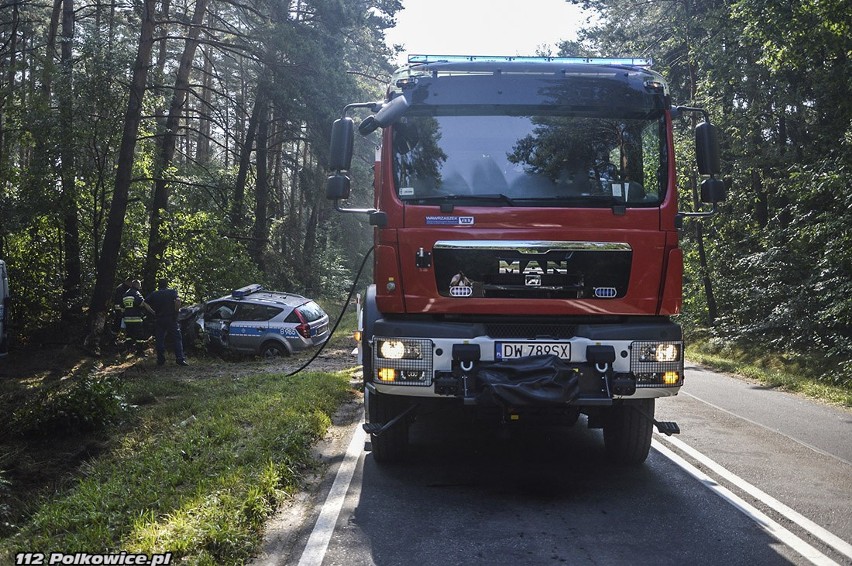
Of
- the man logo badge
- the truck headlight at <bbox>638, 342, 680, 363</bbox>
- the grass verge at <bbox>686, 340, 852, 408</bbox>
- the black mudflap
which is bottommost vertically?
the grass verge at <bbox>686, 340, 852, 408</bbox>

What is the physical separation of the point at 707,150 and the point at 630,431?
99.9 inches

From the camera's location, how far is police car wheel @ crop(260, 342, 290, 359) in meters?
19.7

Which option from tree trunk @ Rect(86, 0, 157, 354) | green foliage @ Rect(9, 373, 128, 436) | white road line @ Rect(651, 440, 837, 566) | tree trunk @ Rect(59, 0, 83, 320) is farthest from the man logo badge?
tree trunk @ Rect(59, 0, 83, 320)

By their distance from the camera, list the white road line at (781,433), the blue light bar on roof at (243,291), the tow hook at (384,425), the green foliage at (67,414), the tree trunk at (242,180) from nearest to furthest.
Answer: the tow hook at (384,425) < the white road line at (781,433) < the green foliage at (67,414) < the blue light bar on roof at (243,291) < the tree trunk at (242,180)

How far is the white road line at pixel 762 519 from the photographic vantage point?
207 inches

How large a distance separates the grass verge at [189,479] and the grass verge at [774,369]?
321 inches

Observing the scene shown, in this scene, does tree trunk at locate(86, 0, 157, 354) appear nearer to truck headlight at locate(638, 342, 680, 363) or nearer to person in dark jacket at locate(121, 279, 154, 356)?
person in dark jacket at locate(121, 279, 154, 356)

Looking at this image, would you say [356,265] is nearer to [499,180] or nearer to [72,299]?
[72,299]

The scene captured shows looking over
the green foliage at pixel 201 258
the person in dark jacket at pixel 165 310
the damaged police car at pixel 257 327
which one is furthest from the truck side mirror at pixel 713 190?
the green foliage at pixel 201 258

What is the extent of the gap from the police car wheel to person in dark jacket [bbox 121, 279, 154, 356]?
2659mm

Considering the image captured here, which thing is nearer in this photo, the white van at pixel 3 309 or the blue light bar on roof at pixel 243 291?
the white van at pixel 3 309

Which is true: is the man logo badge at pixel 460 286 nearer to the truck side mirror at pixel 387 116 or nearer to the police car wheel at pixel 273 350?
the truck side mirror at pixel 387 116

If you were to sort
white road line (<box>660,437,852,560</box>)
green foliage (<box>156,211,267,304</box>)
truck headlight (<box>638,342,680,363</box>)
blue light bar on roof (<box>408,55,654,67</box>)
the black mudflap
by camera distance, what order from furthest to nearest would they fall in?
1. green foliage (<box>156,211,267,304</box>)
2. blue light bar on roof (<box>408,55,654,67</box>)
3. truck headlight (<box>638,342,680,363</box>)
4. the black mudflap
5. white road line (<box>660,437,852,560</box>)

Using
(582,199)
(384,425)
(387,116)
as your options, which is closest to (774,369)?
(582,199)
